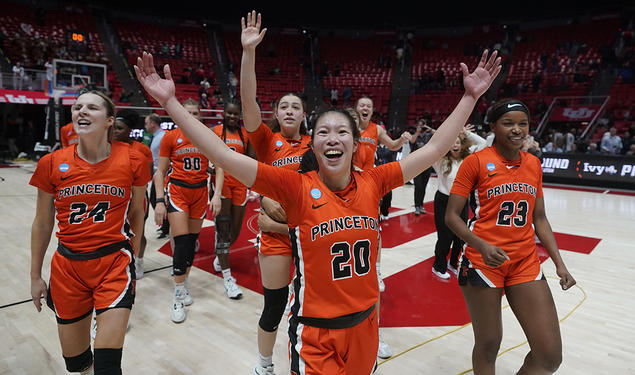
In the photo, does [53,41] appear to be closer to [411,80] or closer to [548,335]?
[411,80]

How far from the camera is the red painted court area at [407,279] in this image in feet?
11.9

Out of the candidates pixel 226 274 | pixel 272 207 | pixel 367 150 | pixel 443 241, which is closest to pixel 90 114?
pixel 272 207

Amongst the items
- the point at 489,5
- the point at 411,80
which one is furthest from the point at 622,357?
the point at 489,5

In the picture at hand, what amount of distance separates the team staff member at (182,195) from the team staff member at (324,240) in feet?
7.39

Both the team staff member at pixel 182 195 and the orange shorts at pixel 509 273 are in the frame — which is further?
the team staff member at pixel 182 195

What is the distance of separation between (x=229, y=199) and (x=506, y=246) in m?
3.06

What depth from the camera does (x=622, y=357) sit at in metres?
3.00

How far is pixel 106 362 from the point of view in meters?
1.85

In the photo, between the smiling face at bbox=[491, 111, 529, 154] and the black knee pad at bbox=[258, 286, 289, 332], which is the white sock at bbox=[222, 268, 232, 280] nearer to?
the black knee pad at bbox=[258, 286, 289, 332]

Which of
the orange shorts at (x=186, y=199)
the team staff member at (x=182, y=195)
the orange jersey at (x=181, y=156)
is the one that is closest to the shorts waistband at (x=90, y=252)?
the team staff member at (x=182, y=195)

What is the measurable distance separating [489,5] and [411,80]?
6070 mm

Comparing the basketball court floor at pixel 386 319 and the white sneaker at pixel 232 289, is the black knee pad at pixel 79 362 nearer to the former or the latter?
the basketball court floor at pixel 386 319

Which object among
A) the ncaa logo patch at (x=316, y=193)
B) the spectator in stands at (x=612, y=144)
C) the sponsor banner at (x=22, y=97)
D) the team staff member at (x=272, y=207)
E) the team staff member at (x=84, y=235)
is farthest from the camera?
the sponsor banner at (x=22, y=97)

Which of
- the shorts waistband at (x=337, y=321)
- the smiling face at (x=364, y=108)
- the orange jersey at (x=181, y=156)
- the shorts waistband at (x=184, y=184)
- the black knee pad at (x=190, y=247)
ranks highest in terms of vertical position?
the smiling face at (x=364, y=108)
